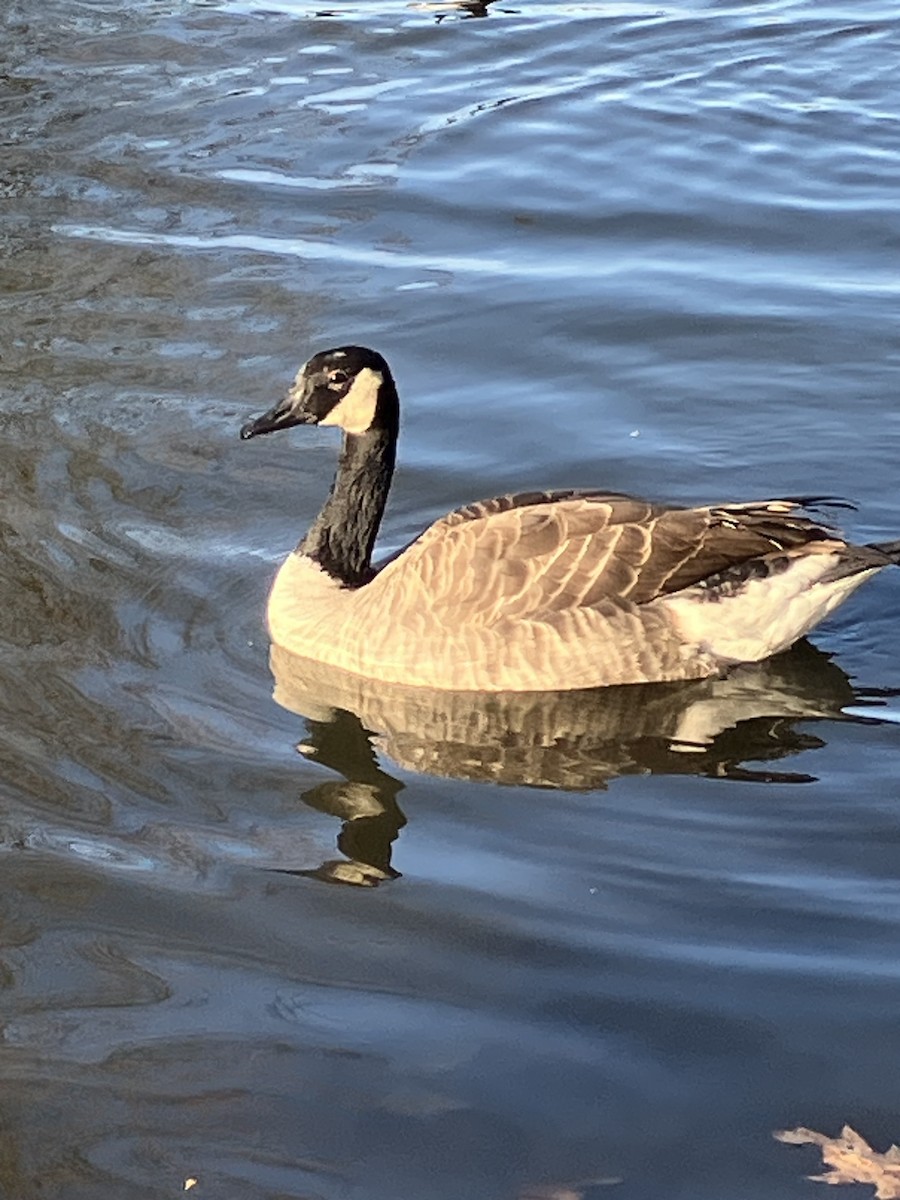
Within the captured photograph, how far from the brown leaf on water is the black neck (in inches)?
155

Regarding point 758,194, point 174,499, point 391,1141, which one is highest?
point 758,194

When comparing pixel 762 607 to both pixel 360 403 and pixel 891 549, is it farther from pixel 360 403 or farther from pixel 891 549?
pixel 360 403

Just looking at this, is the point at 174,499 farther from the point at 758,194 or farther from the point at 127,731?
the point at 758,194

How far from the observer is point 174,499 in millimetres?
9727

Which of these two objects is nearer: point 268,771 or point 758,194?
point 268,771

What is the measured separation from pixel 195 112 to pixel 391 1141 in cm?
1182

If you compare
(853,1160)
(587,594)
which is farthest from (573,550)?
(853,1160)

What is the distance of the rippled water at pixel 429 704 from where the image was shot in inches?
219

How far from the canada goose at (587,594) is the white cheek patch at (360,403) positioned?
44cm

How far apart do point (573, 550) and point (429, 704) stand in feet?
2.84

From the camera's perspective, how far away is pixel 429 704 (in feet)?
26.8

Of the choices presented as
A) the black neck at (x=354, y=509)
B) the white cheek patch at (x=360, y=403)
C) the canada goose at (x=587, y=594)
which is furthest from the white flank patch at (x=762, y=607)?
the white cheek patch at (x=360, y=403)

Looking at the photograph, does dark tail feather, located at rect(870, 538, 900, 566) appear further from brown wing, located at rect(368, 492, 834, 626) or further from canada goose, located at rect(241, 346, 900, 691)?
brown wing, located at rect(368, 492, 834, 626)

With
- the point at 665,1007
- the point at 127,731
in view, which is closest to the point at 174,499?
the point at 127,731
